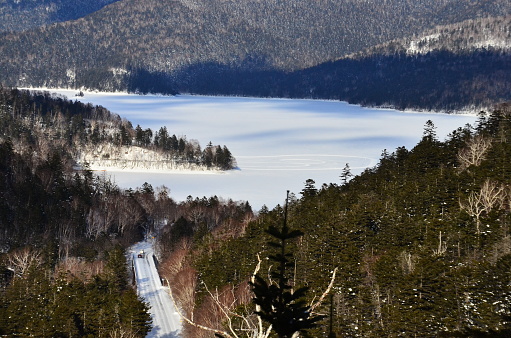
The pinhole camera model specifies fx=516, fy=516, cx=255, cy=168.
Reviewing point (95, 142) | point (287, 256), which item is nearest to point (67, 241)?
point (287, 256)

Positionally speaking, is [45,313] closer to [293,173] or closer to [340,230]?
[340,230]

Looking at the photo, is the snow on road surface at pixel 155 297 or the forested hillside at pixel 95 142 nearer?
the snow on road surface at pixel 155 297

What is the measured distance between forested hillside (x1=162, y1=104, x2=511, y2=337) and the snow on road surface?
1860mm

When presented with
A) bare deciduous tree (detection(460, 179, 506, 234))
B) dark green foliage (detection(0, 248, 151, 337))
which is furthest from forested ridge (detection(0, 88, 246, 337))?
bare deciduous tree (detection(460, 179, 506, 234))

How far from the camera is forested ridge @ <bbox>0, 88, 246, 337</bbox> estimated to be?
141 feet

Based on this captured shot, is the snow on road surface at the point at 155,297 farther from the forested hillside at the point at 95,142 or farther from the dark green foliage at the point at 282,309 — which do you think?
the forested hillside at the point at 95,142

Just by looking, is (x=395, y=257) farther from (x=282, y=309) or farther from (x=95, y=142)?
(x=95, y=142)

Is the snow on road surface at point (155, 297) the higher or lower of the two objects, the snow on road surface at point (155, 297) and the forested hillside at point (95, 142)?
the lower

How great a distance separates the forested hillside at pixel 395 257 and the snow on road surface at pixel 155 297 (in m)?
1.86

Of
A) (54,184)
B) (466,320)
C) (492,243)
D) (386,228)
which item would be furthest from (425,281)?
(54,184)

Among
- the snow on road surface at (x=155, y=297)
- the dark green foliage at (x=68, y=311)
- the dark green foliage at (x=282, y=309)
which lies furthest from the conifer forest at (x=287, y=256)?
the snow on road surface at (x=155, y=297)

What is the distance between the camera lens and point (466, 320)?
1182 inches

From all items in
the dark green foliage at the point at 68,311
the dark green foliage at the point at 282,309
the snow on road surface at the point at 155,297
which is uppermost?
the dark green foliage at the point at 282,309

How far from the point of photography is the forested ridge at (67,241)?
141ft
